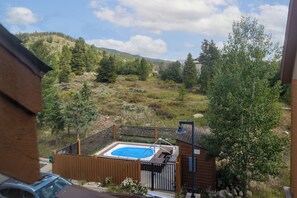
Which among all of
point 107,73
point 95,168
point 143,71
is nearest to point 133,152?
point 95,168

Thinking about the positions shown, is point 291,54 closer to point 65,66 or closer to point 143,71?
point 65,66

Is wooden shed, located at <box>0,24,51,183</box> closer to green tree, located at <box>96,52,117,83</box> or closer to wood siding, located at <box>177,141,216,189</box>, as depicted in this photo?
wood siding, located at <box>177,141,216,189</box>

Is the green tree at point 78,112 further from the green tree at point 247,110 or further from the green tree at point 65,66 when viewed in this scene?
the green tree at point 65,66

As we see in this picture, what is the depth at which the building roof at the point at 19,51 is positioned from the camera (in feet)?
2.75

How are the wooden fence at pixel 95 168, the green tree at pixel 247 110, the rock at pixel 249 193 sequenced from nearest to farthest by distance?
the green tree at pixel 247 110 < the rock at pixel 249 193 < the wooden fence at pixel 95 168

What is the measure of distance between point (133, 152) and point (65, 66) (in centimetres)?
2609

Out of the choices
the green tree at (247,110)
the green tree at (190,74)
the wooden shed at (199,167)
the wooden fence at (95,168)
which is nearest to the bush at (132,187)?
the wooden fence at (95,168)

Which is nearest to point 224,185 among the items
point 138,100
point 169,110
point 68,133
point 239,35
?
point 239,35

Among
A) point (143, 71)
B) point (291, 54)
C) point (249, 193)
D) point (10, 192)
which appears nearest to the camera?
point (291, 54)

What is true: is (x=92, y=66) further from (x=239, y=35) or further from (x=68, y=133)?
(x=239, y=35)

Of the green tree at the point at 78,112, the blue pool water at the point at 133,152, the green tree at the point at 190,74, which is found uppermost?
A: the green tree at the point at 190,74

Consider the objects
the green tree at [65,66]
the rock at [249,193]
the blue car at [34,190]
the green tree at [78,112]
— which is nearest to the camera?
the blue car at [34,190]

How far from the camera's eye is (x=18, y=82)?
84 centimetres

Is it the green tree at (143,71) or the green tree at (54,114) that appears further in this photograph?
the green tree at (143,71)
